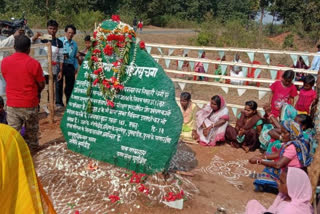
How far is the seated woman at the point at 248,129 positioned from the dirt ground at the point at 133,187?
43 cm

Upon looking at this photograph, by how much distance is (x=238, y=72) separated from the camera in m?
11.4

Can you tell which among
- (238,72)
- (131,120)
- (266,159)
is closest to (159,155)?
(131,120)

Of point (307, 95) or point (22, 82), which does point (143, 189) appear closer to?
point (22, 82)

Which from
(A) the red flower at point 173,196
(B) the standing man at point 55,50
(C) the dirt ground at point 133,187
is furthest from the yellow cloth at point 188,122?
(B) the standing man at point 55,50

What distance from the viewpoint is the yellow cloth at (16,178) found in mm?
1818

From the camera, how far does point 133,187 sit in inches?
160

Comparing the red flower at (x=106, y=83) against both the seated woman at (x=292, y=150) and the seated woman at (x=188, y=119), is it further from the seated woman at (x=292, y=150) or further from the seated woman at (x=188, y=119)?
the seated woman at (x=292, y=150)

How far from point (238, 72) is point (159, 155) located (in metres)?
8.02

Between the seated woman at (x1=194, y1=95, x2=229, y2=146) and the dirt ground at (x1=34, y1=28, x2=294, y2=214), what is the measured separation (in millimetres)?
559

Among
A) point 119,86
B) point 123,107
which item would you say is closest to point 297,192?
point 123,107

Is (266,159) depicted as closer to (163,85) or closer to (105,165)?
(163,85)

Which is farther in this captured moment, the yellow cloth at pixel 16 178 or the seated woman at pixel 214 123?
the seated woman at pixel 214 123

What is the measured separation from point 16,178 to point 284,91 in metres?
4.99

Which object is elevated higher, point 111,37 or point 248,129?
point 111,37
